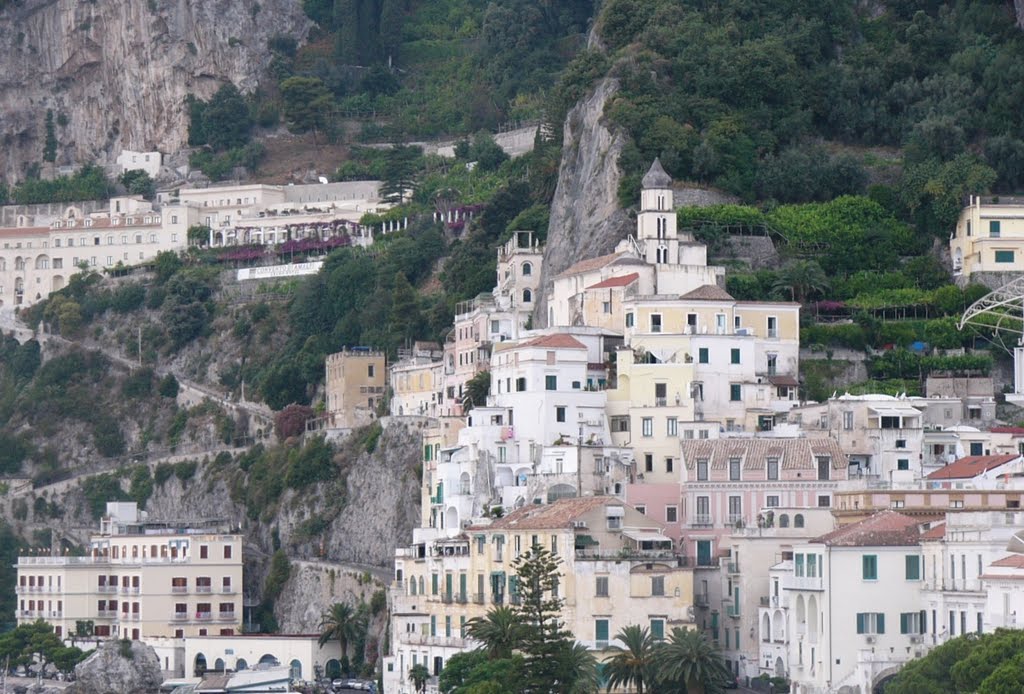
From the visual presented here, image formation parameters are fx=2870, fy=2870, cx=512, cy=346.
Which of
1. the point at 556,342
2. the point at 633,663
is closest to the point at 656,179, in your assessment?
the point at 556,342

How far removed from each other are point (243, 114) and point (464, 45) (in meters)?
14.0

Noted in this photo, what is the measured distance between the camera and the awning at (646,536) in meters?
88.2

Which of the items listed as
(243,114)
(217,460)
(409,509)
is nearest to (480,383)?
(409,509)

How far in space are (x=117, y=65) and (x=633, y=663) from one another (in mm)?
93158

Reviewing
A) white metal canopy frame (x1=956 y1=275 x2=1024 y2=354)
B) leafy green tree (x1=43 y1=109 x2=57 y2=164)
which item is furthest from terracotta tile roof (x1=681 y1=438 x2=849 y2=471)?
leafy green tree (x1=43 y1=109 x2=57 y2=164)

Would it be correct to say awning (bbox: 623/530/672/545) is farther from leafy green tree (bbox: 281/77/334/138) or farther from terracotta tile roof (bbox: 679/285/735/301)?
leafy green tree (bbox: 281/77/334/138)

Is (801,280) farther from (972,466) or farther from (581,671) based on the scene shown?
(581,671)

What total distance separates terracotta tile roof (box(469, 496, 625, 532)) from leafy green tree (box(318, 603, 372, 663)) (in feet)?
43.0

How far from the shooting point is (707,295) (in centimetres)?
10138

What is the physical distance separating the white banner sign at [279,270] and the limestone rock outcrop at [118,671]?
38132 mm

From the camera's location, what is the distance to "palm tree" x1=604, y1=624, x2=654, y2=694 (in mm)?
83750

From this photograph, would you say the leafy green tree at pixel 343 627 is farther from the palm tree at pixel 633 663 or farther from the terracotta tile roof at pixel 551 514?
the palm tree at pixel 633 663

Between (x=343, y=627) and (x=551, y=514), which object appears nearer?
(x=551, y=514)

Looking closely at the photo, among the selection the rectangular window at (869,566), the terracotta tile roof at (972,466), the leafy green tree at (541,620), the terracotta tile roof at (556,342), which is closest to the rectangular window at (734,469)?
the terracotta tile roof at (972,466)
